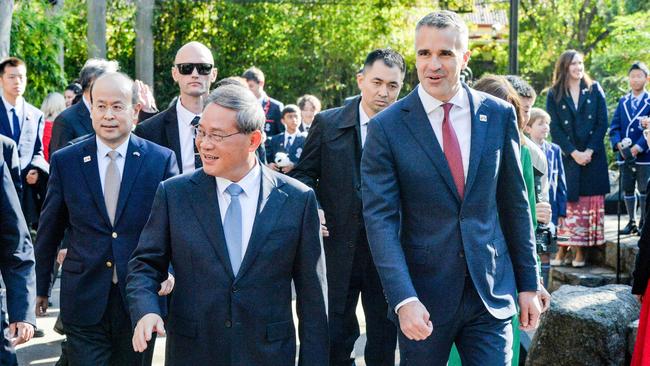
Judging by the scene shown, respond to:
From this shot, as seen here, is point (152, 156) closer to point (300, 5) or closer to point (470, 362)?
point (470, 362)

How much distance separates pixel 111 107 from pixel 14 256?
39.9 inches

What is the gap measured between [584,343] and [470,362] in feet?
10.0

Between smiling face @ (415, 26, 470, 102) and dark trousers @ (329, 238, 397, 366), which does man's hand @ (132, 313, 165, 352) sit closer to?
smiling face @ (415, 26, 470, 102)

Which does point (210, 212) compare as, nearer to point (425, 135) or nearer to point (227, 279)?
point (227, 279)

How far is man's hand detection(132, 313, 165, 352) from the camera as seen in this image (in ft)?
14.2

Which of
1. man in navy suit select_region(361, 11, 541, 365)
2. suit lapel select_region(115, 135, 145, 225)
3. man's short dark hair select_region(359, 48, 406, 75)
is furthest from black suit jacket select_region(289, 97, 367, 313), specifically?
man in navy suit select_region(361, 11, 541, 365)

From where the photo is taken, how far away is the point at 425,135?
16.0 feet

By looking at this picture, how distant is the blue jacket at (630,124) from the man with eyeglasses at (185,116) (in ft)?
20.6

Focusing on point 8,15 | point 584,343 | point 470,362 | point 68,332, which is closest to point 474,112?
point 470,362

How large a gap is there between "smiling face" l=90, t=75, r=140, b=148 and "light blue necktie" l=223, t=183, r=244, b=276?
5.05 feet

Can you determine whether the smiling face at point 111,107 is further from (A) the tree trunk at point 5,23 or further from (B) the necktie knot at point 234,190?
(A) the tree trunk at point 5,23

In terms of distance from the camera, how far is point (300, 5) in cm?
2717

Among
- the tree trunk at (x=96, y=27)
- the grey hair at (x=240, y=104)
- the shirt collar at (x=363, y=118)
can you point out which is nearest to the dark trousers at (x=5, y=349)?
the grey hair at (x=240, y=104)

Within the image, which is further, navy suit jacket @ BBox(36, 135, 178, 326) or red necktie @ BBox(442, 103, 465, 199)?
navy suit jacket @ BBox(36, 135, 178, 326)
